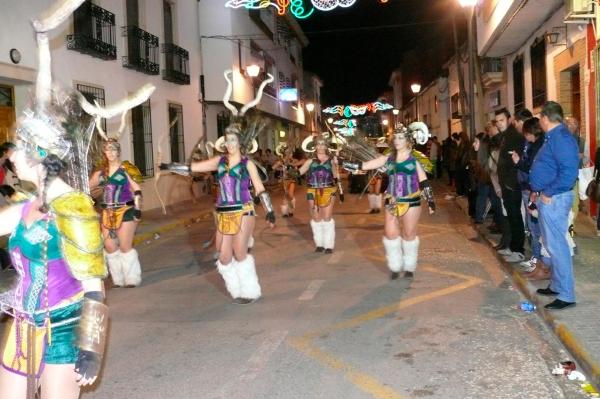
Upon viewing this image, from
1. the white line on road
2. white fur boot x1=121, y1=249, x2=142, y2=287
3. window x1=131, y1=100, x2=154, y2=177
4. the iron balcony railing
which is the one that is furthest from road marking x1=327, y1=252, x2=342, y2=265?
the iron balcony railing

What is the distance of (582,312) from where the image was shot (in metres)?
6.10

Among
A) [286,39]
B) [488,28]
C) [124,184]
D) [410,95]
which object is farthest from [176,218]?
[410,95]

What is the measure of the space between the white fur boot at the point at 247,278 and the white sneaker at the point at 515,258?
12.0 feet

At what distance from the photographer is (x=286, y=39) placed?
43062mm

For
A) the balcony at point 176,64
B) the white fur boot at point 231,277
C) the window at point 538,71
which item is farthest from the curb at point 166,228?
the window at point 538,71

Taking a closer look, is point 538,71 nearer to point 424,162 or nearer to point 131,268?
point 424,162

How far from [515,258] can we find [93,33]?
1231 cm

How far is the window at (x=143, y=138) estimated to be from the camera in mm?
19234

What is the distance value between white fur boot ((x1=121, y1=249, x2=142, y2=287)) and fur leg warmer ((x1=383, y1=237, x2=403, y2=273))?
129 inches

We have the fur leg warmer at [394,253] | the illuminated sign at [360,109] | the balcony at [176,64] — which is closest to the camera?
the fur leg warmer at [394,253]

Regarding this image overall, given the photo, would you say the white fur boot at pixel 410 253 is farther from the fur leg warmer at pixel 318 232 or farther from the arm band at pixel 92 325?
the arm band at pixel 92 325

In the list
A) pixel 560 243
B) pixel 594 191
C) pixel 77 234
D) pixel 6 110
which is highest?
pixel 6 110

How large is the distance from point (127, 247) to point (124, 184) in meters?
0.82

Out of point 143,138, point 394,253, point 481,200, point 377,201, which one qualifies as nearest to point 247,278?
point 394,253
